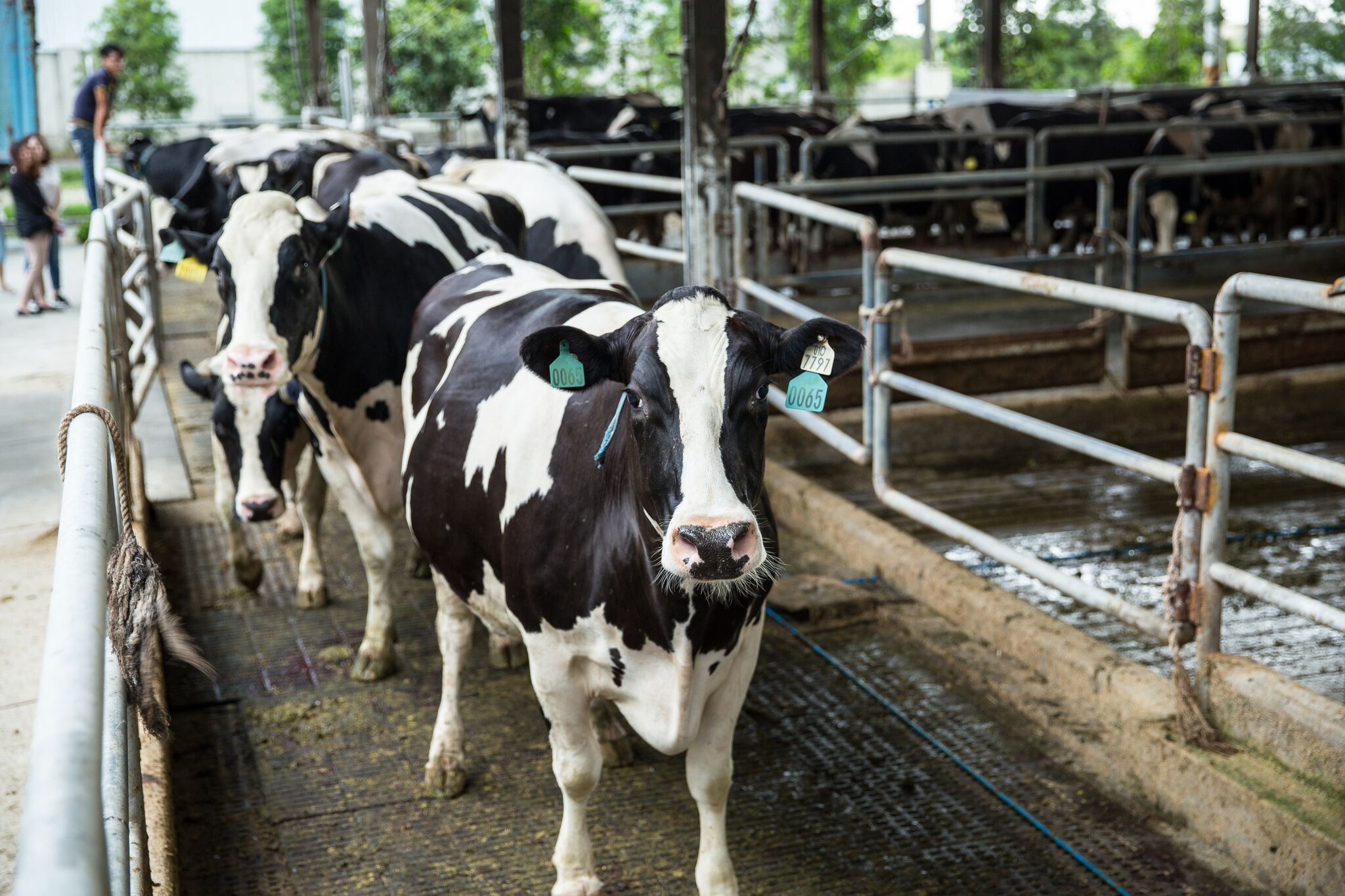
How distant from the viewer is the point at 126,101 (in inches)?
1120

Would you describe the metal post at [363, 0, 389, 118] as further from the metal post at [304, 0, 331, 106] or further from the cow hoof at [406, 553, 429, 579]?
the cow hoof at [406, 553, 429, 579]

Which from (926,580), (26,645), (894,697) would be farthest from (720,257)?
(26,645)

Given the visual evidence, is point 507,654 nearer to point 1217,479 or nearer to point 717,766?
point 717,766

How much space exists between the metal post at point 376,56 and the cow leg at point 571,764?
12376mm

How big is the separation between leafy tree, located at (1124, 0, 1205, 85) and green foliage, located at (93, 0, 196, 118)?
71.4 ft

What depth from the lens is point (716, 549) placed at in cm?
239

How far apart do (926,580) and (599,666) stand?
82.9 inches

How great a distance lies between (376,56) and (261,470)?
1158 centimetres

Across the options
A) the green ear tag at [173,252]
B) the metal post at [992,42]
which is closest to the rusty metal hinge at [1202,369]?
the green ear tag at [173,252]

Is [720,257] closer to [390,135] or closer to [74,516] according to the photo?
[74,516]

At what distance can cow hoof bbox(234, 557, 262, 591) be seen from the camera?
5309 millimetres

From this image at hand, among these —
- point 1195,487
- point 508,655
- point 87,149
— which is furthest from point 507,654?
point 87,149

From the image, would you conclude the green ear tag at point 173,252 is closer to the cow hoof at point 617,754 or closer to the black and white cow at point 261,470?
the black and white cow at point 261,470

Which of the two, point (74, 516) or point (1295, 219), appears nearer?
point (74, 516)
